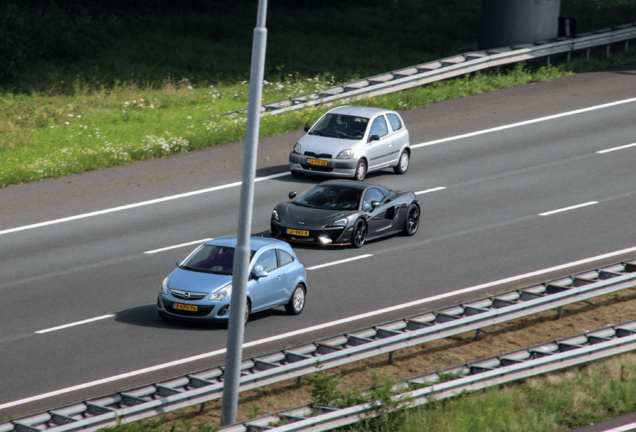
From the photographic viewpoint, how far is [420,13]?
46.1 meters

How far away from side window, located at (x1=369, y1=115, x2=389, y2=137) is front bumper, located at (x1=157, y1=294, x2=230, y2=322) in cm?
1099

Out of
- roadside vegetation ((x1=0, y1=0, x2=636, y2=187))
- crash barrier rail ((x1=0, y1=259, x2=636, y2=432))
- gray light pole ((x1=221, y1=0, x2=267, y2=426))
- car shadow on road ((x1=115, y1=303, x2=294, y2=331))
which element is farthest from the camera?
roadside vegetation ((x1=0, y1=0, x2=636, y2=187))

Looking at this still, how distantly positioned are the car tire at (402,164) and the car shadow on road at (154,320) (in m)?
9.98

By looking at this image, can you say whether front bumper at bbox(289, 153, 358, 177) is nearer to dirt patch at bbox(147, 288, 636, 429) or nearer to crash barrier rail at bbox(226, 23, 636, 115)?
crash barrier rail at bbox(226, 23, 636, 115)

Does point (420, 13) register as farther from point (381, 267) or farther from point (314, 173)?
point (381, 267)

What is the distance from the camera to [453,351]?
14.2 m

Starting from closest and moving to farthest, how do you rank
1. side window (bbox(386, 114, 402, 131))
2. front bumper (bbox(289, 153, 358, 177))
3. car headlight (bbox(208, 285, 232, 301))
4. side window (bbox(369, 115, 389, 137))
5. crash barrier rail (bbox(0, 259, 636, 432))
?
crash barrier rail (bbox(0, 259, 636, 432)), car headlight (bbox(208, 285, 232, 301)), front bumper (bbox(289, 153, 358, 177)), side window (bbox(369, 115, 389, 137)), side window (bbox(386, 114, 402, 131))

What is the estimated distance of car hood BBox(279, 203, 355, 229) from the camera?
63.2 feet

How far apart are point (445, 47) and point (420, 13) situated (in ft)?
19.6

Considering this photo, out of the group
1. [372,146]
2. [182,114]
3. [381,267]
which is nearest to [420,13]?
[182,114]

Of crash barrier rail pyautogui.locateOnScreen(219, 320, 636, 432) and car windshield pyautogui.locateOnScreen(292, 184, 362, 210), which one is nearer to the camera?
crash barrier rail pyautogui.locateOnScreen(219, 320, 636, 432)

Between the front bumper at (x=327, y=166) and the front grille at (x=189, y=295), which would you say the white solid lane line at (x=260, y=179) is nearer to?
the front bumper at (x=327, y=166)

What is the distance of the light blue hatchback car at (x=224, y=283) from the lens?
14805 mm

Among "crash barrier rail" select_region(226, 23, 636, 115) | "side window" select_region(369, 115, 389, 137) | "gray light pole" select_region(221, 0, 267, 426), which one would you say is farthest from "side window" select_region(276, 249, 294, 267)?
"crash barrier rail" select_region(226, 23, 636, 115)
